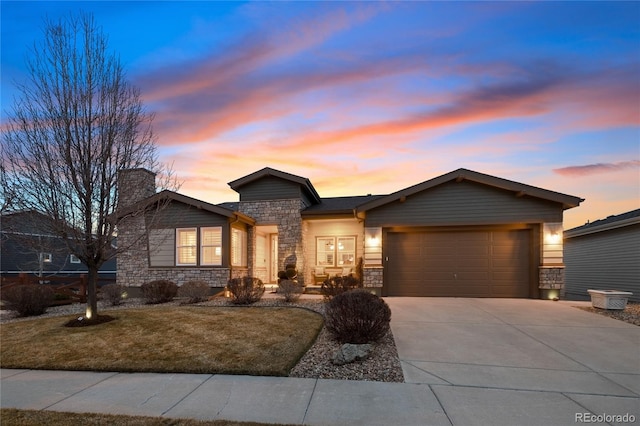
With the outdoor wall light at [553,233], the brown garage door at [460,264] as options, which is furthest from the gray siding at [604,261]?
the brown garage door at [460,264]

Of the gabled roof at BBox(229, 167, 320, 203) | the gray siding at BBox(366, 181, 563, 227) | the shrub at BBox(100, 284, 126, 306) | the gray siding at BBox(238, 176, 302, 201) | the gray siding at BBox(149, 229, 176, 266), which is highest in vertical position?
the gabled roof at BBox(229, 167, 320, 203)

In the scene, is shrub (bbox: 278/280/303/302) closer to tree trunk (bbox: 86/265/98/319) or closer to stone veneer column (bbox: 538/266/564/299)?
tree trunk (bbox: 86/265/98/319)

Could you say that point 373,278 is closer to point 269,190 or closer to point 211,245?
point 269,190

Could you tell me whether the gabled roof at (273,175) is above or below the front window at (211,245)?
above

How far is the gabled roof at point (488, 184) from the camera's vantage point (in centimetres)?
1162

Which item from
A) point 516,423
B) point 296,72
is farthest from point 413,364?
point 296,72

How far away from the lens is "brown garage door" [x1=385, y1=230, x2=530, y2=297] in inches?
487

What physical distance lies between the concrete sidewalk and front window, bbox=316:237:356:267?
9.22 metres

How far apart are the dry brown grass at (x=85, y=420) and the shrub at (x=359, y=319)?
3.11 m

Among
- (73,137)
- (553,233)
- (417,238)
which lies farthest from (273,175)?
(553,233)

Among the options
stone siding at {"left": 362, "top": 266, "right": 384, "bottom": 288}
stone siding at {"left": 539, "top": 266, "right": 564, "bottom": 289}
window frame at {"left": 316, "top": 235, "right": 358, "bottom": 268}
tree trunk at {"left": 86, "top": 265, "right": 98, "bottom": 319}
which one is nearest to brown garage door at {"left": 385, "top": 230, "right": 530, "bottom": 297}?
stone siding at {"left": 362, "top": 266, "right": 384, "bottom": 288}

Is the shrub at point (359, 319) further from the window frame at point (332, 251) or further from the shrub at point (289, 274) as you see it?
the window frame at point (332, 251)

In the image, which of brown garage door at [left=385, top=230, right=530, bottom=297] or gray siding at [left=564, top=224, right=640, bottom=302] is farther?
gray siding at [left=564, top=224, right=640, bottom=302]

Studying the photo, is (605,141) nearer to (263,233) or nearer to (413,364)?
(413,364)
